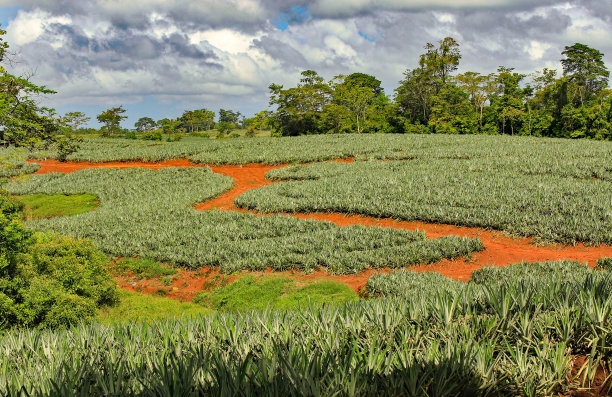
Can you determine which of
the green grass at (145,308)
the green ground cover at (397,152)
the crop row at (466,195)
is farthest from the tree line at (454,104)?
the green grass at (145,308)

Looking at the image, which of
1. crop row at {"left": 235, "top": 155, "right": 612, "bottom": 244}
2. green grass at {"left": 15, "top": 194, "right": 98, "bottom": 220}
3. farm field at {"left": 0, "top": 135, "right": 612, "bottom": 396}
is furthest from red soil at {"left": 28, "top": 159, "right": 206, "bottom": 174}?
crop row at {"left": 235, "top": 155, "right": 612, "bottom": 244}

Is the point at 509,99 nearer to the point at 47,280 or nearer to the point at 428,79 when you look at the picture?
the point at 428,79

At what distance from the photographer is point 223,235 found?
15102 millimetres

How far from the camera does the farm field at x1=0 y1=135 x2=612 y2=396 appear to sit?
374cm

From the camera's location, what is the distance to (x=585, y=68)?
51719 mm

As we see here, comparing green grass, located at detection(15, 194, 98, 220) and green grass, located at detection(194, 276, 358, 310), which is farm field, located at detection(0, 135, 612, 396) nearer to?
green grass, located at detection(194, 276, 358, 310)

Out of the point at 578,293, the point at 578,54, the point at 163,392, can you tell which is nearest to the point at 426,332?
the point at 578,293

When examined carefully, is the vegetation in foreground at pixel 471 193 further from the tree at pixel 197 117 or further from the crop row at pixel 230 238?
the tree at pixel 197 117

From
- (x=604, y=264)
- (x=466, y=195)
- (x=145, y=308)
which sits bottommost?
(x=145, y=308)

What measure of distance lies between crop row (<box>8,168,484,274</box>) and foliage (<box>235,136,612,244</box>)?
2022 mm

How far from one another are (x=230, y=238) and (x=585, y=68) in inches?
2203

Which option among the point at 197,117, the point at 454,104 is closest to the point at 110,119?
the point at 197,117

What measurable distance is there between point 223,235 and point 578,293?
39.4ft

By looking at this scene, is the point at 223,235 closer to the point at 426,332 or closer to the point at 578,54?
the point at 426,332
